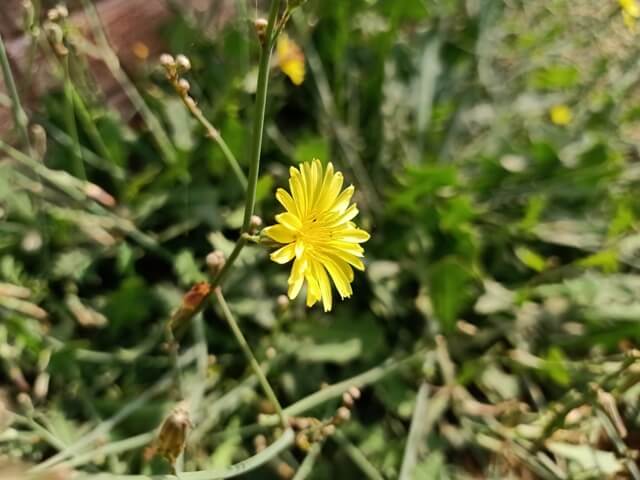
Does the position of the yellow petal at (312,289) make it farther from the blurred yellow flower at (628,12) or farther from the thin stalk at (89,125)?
the blurred yellow flower at (628,12)

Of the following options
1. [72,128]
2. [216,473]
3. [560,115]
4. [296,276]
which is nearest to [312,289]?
[296,276]

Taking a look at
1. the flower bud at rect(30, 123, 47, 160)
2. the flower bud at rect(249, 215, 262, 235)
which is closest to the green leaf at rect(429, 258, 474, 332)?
the flower bud at rect(249, 215, 262, 235)

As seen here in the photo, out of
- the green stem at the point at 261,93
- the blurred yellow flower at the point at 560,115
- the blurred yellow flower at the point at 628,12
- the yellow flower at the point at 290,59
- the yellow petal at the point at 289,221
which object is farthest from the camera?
the blurred yellow flower at the point at 560,115

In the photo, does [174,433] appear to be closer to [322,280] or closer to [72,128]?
[322,280]

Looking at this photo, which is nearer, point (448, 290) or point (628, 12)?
point (448, 290)

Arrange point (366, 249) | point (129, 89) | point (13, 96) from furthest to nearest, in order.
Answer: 1. point (366, 249)
2. point (129, 89)
3. point (13, 96)

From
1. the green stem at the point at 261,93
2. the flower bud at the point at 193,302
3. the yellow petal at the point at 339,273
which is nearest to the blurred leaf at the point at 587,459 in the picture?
the yellow petal at the point at 339,273

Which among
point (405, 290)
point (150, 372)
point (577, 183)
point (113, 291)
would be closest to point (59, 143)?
point (113, 291)
